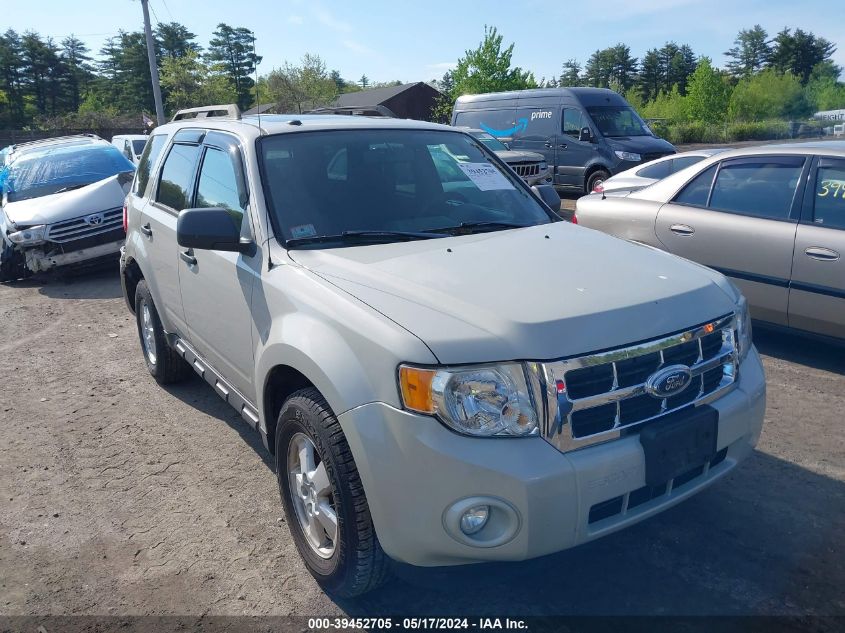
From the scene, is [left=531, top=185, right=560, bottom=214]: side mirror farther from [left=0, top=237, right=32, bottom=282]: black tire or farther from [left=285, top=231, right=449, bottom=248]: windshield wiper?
[left=0, top=237, right=32, bottom=282]: black tire

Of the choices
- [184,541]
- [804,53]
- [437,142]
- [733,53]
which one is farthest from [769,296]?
[733,53]

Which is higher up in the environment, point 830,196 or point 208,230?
point 208,230

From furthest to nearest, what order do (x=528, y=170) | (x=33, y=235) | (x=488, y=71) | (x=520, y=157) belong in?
(x=488, y=71) → (x=528, y=170) → (x=520, y=157) → (x=33, y=235)

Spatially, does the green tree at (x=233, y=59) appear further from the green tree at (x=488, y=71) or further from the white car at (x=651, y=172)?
the white car at (x=651, y=172)

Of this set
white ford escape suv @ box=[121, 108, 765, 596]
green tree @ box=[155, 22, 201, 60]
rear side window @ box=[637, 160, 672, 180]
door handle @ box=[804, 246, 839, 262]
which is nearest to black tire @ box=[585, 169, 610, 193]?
rear side window @ box=[637, 160, 672, 180]

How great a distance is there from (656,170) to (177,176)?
6.42 metres

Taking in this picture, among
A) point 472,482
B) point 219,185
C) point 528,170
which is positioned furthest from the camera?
point 528,170

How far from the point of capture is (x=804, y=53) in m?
90.9

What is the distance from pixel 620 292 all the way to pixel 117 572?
2.53 meters

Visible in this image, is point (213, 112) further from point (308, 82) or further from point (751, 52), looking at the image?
point (751, 52)

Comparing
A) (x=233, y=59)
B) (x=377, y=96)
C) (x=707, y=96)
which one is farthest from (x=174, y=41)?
(x=707, y=96)

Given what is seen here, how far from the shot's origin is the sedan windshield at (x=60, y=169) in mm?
10453

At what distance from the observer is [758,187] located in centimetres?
554

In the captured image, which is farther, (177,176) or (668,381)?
(177,176)
